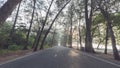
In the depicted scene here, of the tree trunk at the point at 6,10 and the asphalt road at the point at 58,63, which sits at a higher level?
the tree trunk at the point at 6,10

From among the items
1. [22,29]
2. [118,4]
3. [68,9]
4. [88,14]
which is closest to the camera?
[118,4]

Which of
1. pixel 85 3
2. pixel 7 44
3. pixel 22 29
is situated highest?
pixel 85 3

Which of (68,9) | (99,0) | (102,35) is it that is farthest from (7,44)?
(102,35)

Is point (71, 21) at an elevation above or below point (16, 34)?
above

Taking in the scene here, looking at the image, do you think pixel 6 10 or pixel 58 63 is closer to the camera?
pixel 6 10

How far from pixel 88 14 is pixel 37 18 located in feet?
47.4

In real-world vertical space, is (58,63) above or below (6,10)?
below

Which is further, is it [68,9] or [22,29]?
[68,9]

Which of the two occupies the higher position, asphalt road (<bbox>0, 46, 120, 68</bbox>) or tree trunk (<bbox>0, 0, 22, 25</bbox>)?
tree trunk (<bbox>0, 0, 22, 25</bbox>)

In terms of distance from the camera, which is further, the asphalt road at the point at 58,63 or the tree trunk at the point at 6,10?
the asphalt road at the point at 58,63

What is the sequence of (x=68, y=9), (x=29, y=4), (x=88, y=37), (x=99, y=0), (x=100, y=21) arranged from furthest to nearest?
(x=68, y=9), (x=100, y=21), (x=29, y=4), (x=88, y=37), (x=99, y=0)

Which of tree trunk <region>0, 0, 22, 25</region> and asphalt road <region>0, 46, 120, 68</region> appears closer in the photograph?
tree trunk <region>0, 0, 22, 25</region>

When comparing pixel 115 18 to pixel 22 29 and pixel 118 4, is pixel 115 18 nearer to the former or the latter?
pixel 118 4

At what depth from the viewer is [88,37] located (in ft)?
132
